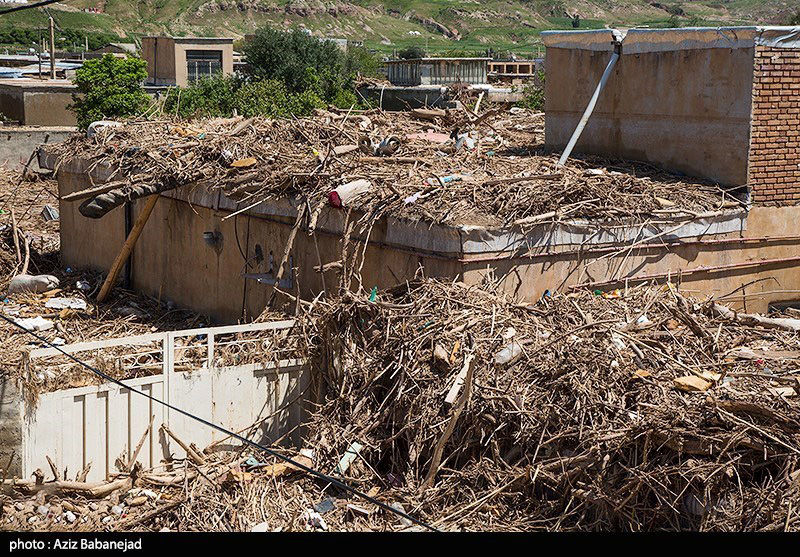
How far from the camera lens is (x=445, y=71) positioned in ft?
112

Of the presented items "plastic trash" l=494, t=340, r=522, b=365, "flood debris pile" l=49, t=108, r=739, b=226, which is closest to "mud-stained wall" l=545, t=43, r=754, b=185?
"flood debris pile" l=49, t=108, r=739, b=226

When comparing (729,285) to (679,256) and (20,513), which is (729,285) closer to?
(679,256)

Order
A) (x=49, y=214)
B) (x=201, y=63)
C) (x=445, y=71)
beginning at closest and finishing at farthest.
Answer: (x=49, y=214) → (x=445, y=71) → (x=201, y=63)

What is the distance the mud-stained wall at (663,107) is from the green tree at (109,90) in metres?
18.2

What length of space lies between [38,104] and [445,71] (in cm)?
1440

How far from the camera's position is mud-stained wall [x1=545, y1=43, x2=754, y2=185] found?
12148mm

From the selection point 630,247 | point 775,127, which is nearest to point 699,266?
point 630,247

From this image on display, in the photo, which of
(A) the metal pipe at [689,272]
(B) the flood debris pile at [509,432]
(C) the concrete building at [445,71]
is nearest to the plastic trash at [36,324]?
(B) the flood debris pile at [509,432]

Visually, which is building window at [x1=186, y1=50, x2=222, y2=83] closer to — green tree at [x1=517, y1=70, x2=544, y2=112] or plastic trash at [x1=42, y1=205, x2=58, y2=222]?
green tree at [x1=517, y1=70, x2=544, y2=112]

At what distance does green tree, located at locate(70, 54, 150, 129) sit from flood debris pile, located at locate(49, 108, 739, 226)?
12.6 m

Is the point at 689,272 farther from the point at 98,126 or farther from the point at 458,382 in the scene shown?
the point at 98,126

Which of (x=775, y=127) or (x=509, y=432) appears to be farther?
(x=775, y=127)

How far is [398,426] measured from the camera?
364 inches

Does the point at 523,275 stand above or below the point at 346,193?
below
